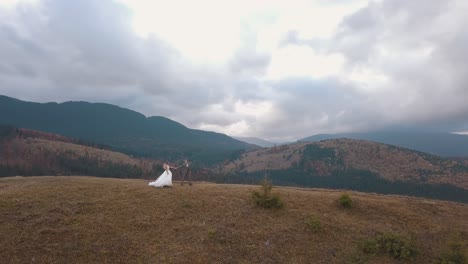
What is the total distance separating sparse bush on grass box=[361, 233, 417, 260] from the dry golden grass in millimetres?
616

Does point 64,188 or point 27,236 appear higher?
point 64,188

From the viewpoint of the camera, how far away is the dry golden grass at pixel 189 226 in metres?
21.8

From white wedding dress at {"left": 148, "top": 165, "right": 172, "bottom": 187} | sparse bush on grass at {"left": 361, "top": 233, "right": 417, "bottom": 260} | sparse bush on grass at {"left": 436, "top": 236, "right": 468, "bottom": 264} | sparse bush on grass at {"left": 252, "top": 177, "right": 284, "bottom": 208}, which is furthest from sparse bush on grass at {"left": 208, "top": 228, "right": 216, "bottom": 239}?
sparse bush on grass at {"left": 436, "top": 236, "right": 468, "bottom": 264}

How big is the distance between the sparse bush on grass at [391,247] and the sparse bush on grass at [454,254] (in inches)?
83.7

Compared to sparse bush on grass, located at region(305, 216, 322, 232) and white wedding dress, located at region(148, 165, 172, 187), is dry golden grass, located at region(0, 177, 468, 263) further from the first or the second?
white wedding dress, located at region(148, 165, 172, 187)

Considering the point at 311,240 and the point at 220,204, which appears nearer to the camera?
the point at 311,240

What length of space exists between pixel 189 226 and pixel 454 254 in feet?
56.5

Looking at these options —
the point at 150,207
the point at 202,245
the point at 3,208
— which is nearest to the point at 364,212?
the point at 202,245

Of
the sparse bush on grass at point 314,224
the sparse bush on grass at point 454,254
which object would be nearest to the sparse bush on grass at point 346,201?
the sparse bush on grass at point 314,224

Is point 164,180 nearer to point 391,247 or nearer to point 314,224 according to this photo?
point 314,224

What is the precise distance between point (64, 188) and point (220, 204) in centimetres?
1323

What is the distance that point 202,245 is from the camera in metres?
23.1

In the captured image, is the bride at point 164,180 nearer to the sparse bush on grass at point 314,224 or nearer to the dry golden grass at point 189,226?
the dry golden grass at point 189,226

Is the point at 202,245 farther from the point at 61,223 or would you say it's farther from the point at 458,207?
the point at 458,207
